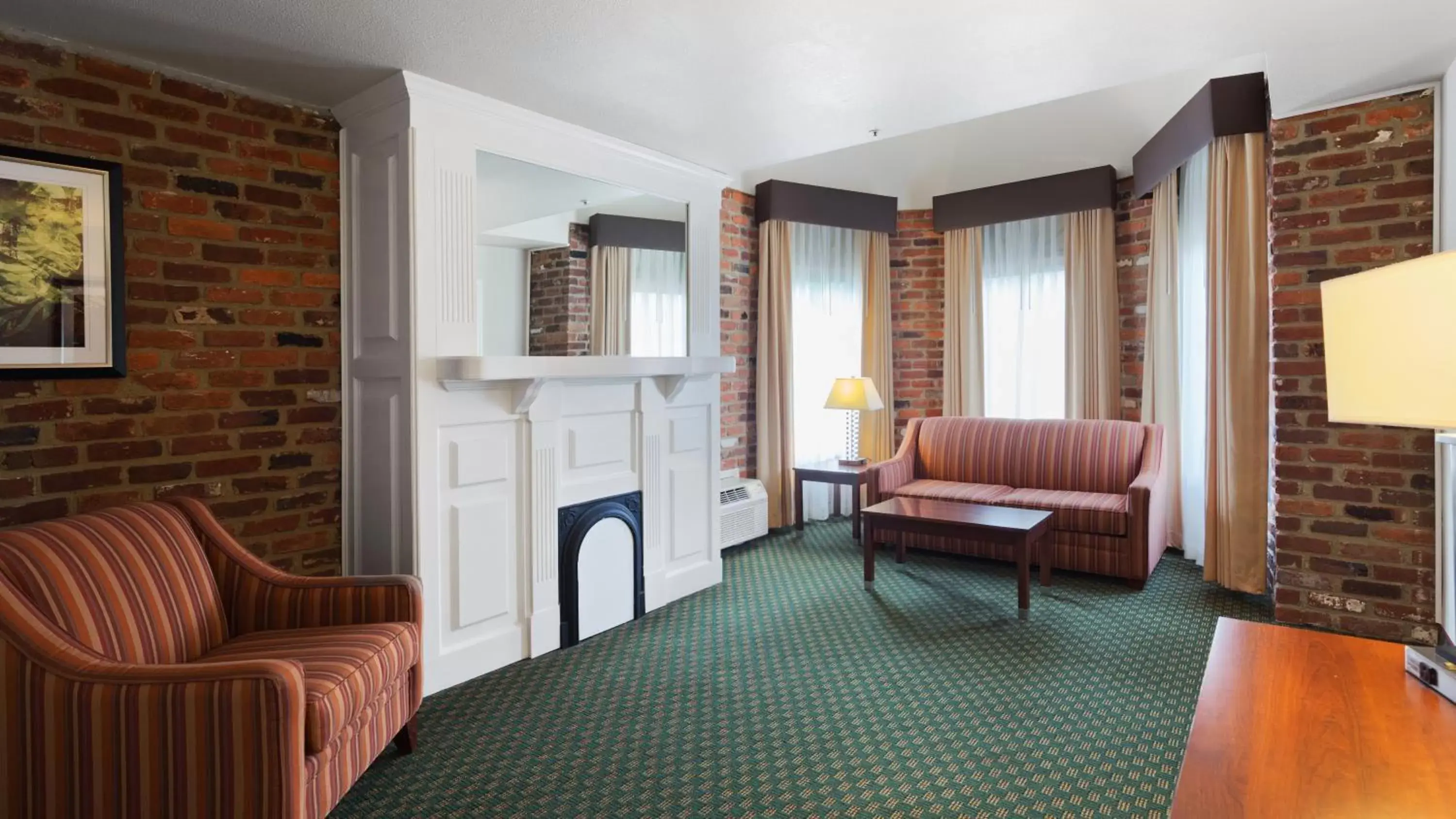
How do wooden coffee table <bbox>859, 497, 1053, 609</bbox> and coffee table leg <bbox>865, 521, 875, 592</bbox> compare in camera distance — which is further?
coffee table leg <bbox>865, 521, 875, 592</bbox>

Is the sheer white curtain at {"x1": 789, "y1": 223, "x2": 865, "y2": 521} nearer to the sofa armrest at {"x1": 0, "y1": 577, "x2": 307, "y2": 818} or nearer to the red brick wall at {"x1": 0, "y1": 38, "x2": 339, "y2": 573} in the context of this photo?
the red brick wall at {"x1": 0, "y1": 38, "x2": 339, "y2": 573}

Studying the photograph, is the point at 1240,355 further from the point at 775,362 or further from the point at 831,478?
the point at 775,362

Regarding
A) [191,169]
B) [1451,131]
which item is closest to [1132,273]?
[1451,131]

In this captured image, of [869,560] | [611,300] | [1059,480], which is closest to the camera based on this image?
[611,300]

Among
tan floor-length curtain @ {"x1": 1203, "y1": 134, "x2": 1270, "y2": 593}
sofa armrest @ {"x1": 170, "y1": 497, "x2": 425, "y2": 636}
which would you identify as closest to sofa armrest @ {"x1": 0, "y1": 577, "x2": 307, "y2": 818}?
sofa armrest @ {"x1": 170, "y1": 497, "x2": 425, "y2": 636}

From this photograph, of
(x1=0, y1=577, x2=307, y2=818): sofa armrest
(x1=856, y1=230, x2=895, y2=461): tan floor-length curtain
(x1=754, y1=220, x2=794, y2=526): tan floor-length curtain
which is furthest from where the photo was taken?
(x1=856, y1=230, x2=895, y2=461): tan floor-length curtain

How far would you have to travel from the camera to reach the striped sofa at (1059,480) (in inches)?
167

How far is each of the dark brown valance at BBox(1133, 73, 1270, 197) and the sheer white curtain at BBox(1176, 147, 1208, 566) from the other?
17 centimetres

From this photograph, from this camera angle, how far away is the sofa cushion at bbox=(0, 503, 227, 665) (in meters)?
1.88

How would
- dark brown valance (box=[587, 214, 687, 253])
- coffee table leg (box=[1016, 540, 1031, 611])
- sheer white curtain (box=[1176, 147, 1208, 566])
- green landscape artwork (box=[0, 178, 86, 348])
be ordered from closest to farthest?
1. green landscape artwork (box=[0, 178, 86, 348])
2. dark brown valance (box=[587, 214, 687, 253])
3. coffee table leg (box=[1016, 540, 1031, 611])
4. sheer white curtain (box=[1176, 147, 1208, 566])

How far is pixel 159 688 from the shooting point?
1692 mm

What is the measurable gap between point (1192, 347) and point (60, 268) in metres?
5.31

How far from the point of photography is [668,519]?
4047mm

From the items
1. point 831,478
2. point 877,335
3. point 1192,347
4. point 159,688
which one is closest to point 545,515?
point 159,688
